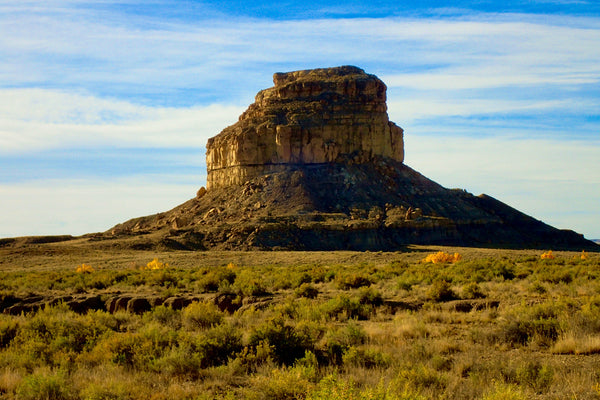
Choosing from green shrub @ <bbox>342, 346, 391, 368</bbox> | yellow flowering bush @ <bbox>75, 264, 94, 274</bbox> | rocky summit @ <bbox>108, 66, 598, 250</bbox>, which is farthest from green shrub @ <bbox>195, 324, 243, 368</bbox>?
rocky summit @ <bbox>108, 66, 598, 250</bbox>

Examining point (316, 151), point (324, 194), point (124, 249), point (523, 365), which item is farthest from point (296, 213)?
point (523, 365)

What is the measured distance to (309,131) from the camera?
249 feet

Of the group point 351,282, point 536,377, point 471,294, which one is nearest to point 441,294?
point 471,294

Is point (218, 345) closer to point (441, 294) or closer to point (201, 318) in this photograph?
point (201, 318)

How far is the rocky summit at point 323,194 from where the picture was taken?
60594 millimetres

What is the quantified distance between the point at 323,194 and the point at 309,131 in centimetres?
946

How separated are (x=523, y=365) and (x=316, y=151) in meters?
67.5

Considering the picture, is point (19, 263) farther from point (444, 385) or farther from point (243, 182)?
point (444, 385)

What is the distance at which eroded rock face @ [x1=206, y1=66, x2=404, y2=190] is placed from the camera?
7594 cm

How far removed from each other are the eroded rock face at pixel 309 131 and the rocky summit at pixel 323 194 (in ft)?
0.44

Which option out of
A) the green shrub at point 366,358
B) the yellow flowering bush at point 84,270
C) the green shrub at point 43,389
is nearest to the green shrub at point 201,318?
the green shrub at point 366,358

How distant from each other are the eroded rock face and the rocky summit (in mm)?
135

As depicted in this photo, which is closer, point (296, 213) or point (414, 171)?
point (296, 213)

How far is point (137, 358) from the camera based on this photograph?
32.8 ft
